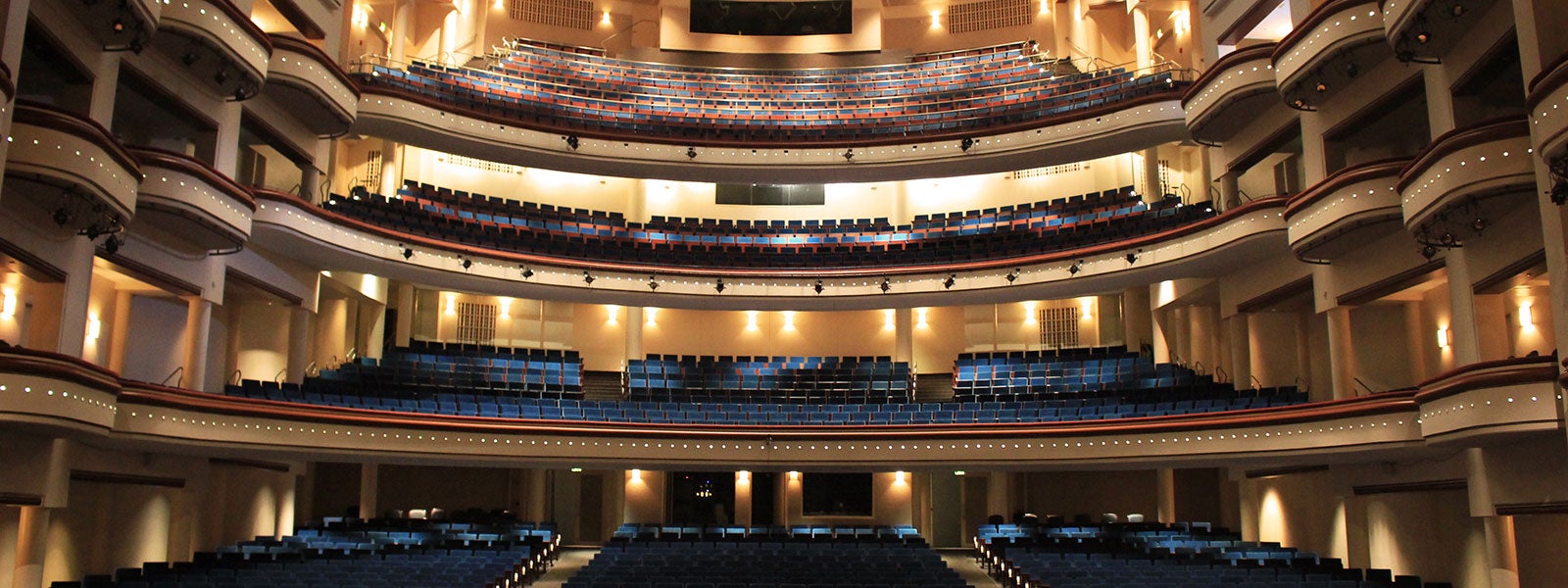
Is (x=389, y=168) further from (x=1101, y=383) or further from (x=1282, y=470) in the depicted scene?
(x=1282, y=470)

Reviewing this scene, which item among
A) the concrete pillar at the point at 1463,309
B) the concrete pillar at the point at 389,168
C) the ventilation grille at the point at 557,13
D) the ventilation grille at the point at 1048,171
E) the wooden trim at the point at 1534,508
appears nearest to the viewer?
the wooden trim at the point at 1534,508

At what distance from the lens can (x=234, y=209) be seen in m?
15.3

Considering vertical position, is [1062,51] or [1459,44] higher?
[1062,51]

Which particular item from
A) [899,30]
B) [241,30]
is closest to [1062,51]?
[899,30]

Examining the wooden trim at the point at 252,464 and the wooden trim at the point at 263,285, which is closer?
the wooden trim at the point at 252,464

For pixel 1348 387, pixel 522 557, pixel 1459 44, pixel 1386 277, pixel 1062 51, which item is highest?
pixel 1062 51

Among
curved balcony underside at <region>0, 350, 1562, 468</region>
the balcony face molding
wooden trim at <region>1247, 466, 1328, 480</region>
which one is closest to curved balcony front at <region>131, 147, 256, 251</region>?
the balcony face molding

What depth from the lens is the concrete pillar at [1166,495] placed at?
20875mm

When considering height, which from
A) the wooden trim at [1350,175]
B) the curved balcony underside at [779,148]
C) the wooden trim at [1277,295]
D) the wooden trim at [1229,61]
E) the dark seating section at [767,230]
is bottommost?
the wooden trim at [1277,295]

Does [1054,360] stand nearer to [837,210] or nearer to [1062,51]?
[837,210]

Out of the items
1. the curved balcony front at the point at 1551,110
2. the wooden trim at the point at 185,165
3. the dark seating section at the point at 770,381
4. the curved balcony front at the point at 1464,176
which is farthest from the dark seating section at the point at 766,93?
the curved balcony front at the point at 1551,110

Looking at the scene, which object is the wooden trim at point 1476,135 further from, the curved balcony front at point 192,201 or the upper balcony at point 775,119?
the curved balcony front at point 192,201

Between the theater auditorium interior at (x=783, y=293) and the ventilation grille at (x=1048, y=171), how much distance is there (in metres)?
0.08

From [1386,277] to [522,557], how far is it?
11704 millimetres
